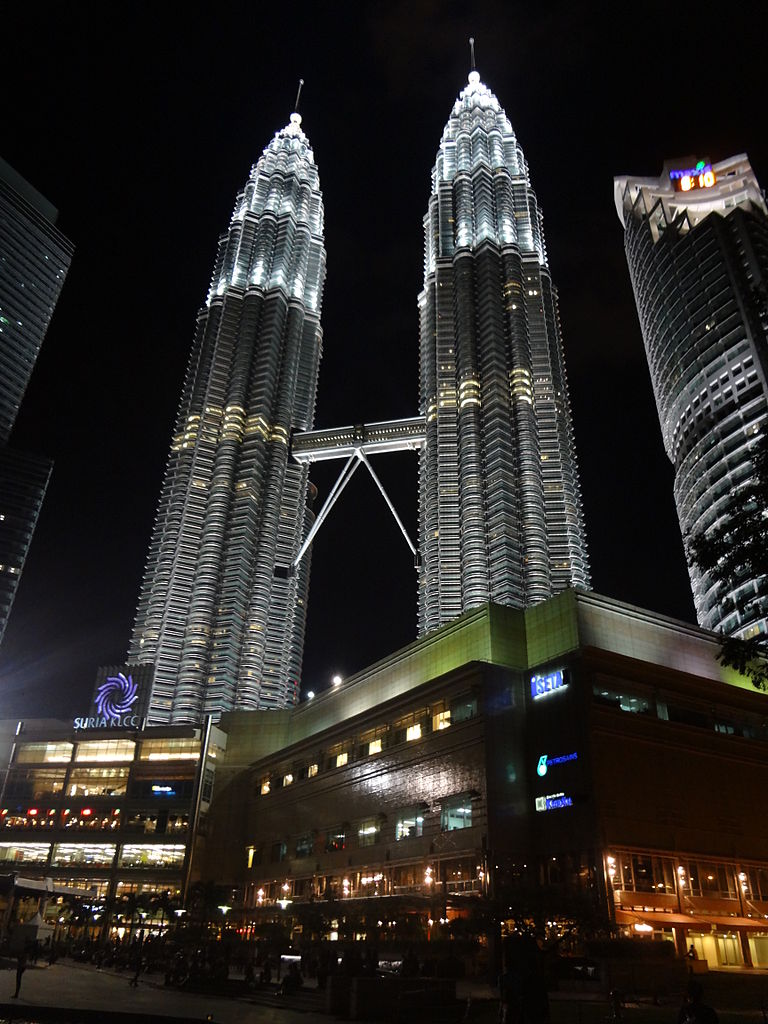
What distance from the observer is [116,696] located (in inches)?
4291

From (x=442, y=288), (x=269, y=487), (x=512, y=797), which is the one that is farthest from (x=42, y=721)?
(x=442, y=288)

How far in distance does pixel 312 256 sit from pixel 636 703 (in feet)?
526

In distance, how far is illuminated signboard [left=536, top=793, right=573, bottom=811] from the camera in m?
50.8

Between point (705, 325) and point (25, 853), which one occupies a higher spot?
point (705, 325)

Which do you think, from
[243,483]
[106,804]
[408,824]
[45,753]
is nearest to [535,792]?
[408,824]

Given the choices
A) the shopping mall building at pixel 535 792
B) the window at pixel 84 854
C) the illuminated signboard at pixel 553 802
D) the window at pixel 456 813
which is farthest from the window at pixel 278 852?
the illuminated signboard at pixel 553 802

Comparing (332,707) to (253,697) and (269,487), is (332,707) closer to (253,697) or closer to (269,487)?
(253,697)

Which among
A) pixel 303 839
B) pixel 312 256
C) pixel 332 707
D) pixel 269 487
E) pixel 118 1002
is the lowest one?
pixel 118 1002

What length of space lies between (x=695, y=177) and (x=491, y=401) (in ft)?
251

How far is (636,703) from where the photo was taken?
55.1 metres

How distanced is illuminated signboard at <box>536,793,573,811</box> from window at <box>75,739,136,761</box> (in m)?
66.5

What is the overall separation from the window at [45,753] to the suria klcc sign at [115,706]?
11.2ft

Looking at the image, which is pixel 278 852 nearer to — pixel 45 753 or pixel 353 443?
pixel 45 753

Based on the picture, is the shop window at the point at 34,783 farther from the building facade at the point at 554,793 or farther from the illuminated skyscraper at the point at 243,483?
the building facade at the point at 554,793
